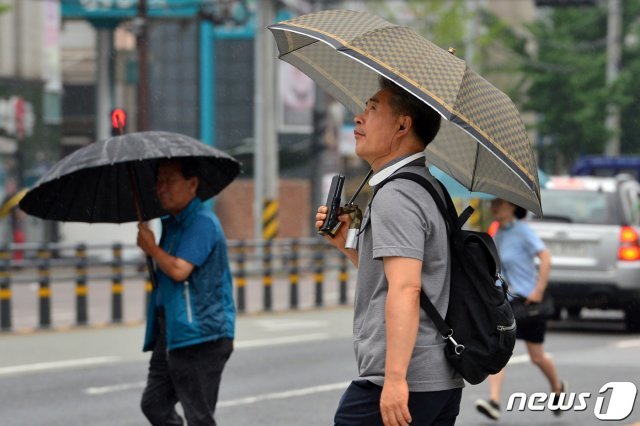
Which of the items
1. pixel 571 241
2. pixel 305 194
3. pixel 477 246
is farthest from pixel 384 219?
pixel 305 194

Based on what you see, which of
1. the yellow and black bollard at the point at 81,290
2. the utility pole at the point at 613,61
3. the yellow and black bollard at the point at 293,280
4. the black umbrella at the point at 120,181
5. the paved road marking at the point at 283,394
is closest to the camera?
the black umbrella at the point at 120,181

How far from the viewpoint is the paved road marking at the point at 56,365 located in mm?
12695

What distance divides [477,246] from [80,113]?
39.7 m

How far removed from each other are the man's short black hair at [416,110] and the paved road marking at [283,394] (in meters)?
6.17

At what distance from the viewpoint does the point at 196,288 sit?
649 cm

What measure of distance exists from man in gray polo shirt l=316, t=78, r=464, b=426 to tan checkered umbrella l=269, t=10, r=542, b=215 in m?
0.15

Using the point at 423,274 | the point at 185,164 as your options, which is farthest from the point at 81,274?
the point at 423,274

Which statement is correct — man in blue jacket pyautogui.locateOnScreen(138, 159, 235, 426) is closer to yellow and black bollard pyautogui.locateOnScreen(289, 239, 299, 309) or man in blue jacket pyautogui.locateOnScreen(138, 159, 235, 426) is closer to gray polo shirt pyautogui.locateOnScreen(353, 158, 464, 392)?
gray polo shirt pyautogui.locateOnScreen(353, 158, 464, 392)

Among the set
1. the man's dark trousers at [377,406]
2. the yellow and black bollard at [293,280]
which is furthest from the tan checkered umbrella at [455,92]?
the yellow and black bollard at [293,280]

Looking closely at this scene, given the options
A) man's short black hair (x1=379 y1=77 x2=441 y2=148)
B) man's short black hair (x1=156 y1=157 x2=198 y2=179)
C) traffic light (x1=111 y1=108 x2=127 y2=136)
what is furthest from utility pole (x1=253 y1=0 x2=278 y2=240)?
man's short black hair (x1=379 y1=77 x2=441 y2=148)

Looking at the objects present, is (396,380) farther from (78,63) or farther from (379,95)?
(78,63)

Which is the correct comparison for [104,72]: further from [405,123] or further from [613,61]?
[405,123]

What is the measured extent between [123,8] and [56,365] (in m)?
21.1

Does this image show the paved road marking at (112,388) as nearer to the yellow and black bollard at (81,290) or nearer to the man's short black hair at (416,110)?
the yellow and black bollard at (81,290)
